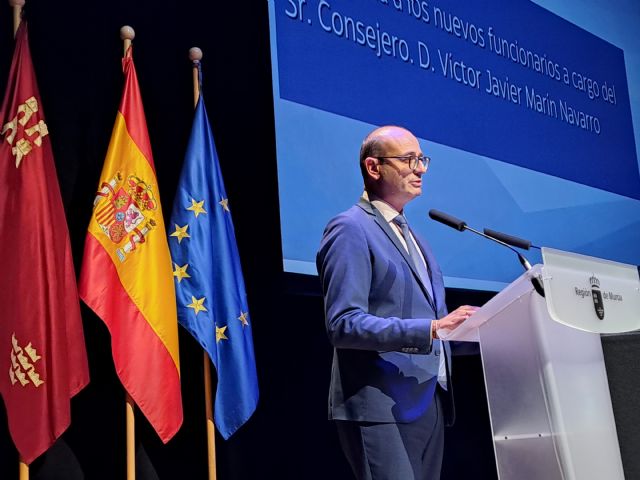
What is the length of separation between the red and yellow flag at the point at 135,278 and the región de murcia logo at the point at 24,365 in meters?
0.31

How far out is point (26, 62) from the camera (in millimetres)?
3041

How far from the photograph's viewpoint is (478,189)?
4.40 m

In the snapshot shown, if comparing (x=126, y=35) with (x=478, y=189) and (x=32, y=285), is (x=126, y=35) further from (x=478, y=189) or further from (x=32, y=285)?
(x=478, y=189)

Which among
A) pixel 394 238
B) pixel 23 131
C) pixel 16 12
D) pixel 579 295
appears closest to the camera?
pixel 579 295

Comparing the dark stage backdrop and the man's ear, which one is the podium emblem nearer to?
the man's ear

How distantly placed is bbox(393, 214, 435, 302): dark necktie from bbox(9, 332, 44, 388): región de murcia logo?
3.99 ft

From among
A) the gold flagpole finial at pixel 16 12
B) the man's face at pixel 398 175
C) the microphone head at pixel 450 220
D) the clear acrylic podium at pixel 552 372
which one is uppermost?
the gold flagpole finial at pixel 16 12

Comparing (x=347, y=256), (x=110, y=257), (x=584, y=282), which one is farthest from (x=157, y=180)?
(x=584, y=282)

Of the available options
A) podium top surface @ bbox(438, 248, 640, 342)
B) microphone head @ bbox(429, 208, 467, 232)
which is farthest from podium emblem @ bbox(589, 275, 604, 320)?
microphone head @ bbox(429, 208, 467, 232)

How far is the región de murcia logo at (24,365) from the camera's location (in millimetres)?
2762

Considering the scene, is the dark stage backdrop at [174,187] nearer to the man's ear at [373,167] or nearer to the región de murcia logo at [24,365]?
the región de murcia logo at [24,365]

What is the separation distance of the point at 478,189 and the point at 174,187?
1.58 metres

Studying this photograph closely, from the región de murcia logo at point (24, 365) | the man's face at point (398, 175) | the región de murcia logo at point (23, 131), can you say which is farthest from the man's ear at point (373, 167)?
the región de murcia logo at point (24, 365)

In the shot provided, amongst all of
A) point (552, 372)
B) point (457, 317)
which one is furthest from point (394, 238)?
point (552, 372)
